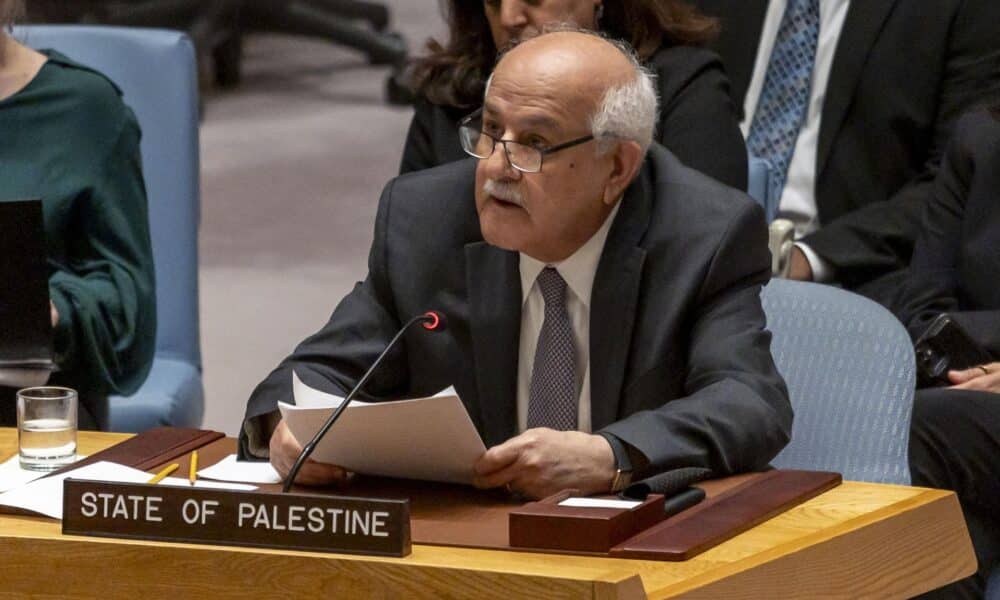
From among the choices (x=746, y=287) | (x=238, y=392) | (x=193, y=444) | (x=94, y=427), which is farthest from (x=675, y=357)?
(x=238, y=392)

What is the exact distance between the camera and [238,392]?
4953mm

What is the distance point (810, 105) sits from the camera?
153 inches

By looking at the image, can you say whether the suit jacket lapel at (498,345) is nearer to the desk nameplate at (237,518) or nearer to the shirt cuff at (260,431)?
the shirt cuff at (260,431)

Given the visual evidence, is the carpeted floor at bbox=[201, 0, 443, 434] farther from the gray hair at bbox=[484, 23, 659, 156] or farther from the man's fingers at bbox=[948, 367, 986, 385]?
the gray hair at bbox=[484, 23, 659, 156]

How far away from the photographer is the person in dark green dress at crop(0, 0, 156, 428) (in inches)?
120

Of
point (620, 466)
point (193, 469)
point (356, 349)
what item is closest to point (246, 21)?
point (356, 349)

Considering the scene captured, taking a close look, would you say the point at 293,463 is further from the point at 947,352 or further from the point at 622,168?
the point at 947,352

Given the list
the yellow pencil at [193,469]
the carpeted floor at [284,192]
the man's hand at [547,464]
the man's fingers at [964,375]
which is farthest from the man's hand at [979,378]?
the carpeted floor at [284,192]

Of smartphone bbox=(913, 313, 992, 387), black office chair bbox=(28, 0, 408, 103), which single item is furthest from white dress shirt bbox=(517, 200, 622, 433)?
black office chair bbox=(28, 0, 408, 103)

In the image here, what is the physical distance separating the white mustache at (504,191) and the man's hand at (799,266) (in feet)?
4.55

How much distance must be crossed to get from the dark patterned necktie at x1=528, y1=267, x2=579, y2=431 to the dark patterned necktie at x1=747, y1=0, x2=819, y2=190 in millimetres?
1517

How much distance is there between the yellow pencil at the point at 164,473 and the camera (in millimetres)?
2127

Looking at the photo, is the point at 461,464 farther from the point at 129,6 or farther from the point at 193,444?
the point at 129,6

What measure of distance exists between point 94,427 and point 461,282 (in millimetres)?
870
